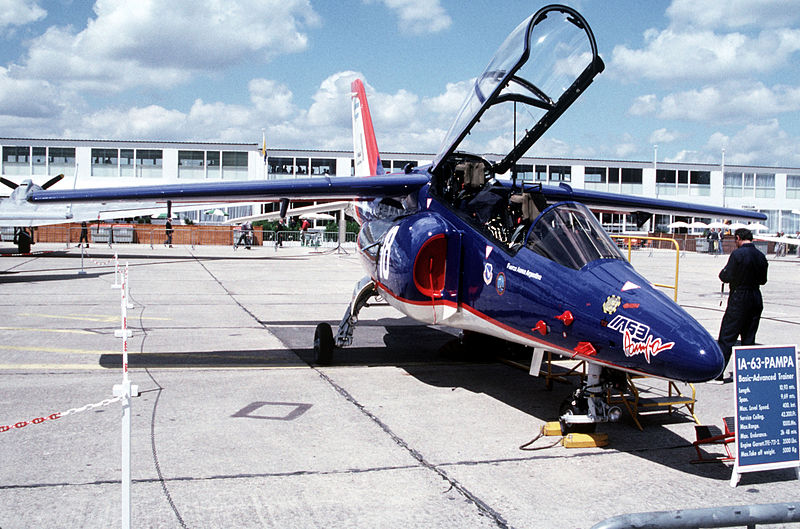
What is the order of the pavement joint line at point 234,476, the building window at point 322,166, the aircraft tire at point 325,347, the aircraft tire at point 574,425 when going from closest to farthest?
the pavement joint line at point 234,476, the aircraft tire at point 574,425, the aircraft tire at point 325,347, the building window at point 322,166

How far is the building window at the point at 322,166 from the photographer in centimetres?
6040

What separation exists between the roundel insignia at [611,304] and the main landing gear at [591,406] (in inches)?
24.7

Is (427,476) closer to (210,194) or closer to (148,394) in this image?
(148,394)

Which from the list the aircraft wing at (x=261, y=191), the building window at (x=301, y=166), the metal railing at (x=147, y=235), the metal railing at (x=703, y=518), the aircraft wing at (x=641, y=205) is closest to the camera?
the metal railing at (x=703, y=518)

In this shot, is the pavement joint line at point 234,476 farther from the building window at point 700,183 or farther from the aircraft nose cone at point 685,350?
the building window at point 700,183

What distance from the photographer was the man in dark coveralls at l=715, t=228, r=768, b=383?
28.3 feet

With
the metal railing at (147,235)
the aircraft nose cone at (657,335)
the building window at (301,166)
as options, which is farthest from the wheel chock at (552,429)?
the building window at (301,166)

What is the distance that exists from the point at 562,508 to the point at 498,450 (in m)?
1.25

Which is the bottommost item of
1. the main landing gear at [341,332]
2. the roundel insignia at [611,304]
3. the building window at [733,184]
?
the main landing gear at [341,332]

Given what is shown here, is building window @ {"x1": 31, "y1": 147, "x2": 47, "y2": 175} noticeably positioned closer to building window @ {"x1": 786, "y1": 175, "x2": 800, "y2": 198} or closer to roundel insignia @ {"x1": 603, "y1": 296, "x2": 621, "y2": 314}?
roundel insignia @ {"x1": 603, "y1": 296, "x2": 621, "y2": 314}

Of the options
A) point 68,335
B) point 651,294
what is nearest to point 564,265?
point 651,294

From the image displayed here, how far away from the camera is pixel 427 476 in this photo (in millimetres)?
5059

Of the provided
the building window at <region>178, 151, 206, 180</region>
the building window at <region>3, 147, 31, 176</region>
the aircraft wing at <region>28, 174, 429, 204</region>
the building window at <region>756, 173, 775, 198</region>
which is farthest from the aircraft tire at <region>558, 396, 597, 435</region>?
the building window at <region>756, 173, 775, 198</region>

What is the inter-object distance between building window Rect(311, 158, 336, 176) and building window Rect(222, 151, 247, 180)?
6753mm
